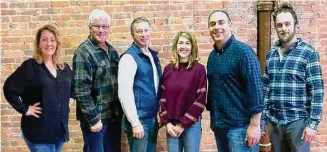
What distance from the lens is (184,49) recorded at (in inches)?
124

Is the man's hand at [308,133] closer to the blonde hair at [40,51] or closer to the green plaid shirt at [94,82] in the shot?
the green plaid shirt at [94,82]

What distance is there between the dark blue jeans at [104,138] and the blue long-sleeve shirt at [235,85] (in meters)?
0.88

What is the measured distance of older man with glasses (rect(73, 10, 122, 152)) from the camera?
3117 mm

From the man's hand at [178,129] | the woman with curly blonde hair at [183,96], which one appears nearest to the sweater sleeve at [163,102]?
the woman with curly blonde hair at [183,96]

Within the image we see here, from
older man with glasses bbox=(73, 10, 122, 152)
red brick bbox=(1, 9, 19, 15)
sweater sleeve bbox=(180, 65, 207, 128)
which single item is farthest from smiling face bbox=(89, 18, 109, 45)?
red brick bbox=(1, 9, 19, 15)

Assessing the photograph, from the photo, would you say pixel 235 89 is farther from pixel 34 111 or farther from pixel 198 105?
pixel 34 111

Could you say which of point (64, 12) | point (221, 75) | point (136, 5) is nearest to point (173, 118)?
point (221, 75)

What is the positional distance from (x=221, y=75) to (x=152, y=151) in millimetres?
877

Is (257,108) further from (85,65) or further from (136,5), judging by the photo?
(136,5)

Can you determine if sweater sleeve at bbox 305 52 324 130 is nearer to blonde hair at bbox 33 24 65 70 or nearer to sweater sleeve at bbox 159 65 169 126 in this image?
sweater sleeve at bbox 159 65 169 126

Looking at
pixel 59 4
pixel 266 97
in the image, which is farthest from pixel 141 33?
pixel 59 4

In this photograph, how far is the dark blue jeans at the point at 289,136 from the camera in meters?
2.90

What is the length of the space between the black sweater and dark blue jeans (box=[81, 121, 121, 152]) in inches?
9.1

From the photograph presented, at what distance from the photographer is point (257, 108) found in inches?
111
